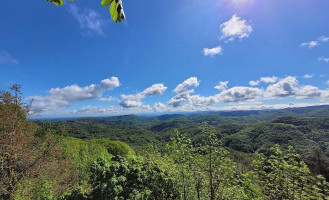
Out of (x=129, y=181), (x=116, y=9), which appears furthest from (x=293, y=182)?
(x=116, y=9)

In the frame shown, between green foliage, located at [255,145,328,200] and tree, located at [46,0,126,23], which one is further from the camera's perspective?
green foliage, located at [255,145,328,200]

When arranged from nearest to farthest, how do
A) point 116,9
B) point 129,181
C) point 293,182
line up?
point 116,9 → point 293,182 → point 129,181

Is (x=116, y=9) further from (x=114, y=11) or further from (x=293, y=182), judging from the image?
(x=293, y=182)

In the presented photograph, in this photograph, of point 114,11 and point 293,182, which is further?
point 293,182

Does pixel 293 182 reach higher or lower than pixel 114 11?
lower

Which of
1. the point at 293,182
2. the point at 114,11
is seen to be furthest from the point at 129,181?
the point at 114,11

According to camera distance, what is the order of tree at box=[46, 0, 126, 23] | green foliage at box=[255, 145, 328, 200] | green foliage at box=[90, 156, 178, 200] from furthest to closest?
1. green foliage at box=[90, 156, 178, 200]
2. green foliage at box=[255, 145, 328, 200]
3. tree at box=[46, 0, 126, 23]

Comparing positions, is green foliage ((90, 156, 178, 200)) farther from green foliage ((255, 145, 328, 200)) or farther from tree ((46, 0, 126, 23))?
tree ((46, 0, 126, 23))

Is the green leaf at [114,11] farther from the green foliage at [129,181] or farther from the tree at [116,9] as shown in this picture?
the green foliage at [129,181]

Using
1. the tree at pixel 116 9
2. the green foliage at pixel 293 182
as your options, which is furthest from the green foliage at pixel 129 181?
the tree at pixel 116 9

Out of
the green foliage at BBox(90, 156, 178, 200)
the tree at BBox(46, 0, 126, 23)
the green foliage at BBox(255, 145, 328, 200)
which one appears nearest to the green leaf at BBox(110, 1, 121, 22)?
the tree at BBox(46, 0, 126, 23)

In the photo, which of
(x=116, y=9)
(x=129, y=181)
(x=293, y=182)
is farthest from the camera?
(x=129, y=181)

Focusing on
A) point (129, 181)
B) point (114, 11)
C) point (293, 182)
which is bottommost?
point (129, 181)

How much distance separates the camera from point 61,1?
1.41 meters
